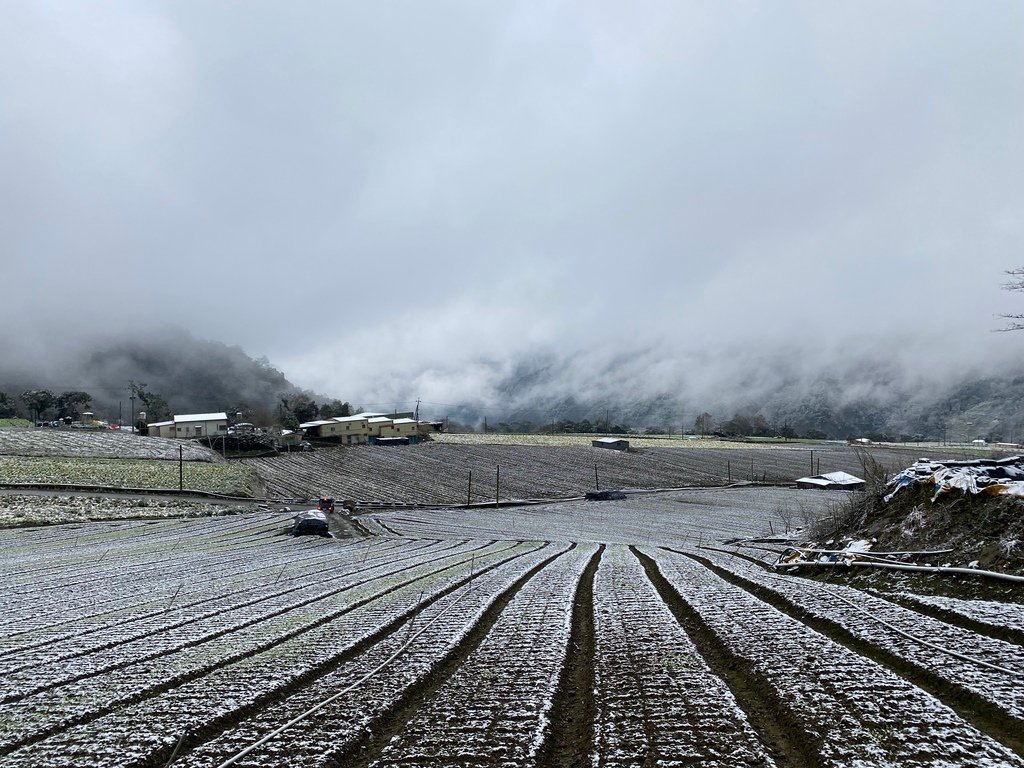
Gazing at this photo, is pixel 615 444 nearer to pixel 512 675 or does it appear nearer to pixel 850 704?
pixel 512 675

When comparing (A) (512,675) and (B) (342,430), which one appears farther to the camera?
(B) (342,430)

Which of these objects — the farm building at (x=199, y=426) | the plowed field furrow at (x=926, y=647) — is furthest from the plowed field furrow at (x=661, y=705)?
the farm building at (x=199, y=426)

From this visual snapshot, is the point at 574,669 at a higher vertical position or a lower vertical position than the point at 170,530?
higher

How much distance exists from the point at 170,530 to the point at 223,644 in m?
35.7

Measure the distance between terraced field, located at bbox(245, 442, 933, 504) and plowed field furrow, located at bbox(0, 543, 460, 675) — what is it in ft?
170

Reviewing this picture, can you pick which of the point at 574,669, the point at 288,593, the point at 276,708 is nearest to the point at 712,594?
the point at 574,669

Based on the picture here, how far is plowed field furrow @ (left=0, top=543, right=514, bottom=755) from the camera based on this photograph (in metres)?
7.12

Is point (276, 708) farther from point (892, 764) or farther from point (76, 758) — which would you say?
point (892, 764)

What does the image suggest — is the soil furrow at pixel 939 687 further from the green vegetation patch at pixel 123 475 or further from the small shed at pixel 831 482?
the small shed at pixel 831 482

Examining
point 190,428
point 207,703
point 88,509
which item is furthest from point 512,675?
point 190,428

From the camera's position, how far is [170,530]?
134ft

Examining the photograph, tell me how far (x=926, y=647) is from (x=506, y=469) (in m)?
85.6

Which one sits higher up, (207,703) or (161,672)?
(207,703)

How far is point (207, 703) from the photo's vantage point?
7.50m
